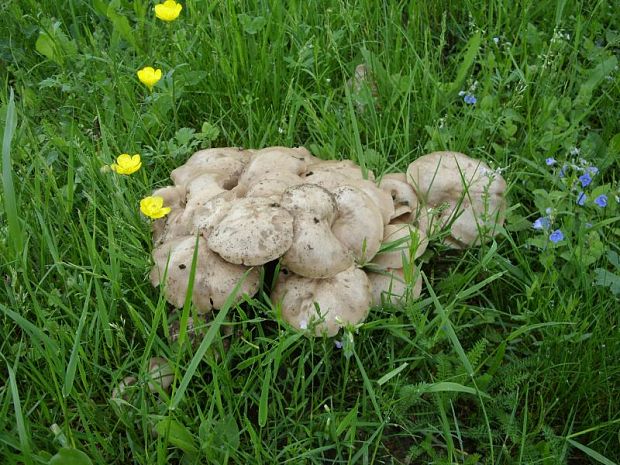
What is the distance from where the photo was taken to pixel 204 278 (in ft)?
8.57

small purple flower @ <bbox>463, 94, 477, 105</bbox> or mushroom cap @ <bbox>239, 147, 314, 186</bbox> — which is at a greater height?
mushroom cap @ <bbox>239, 147, 314, 186</bbox>

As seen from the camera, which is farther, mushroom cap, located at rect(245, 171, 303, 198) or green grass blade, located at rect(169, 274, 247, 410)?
mushroom cap, located at rect(245, 171, 303, 198)

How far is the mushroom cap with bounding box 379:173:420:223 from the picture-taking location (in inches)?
121

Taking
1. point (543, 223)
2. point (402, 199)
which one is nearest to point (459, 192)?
point (402, 199)

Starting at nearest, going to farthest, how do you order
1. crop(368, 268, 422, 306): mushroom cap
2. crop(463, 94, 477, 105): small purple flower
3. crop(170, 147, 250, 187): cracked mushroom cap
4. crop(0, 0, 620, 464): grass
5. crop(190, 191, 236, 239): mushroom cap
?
1. crop(0, 0, 620, 464): grass
2. crop(190, 191, 236, 239): mushroom cap
3. crop(368, 268, 422, 306): mushroom cap
4. crop(170, 147, 250, 187): cracked mushroom cap
5. crop(463, 94, 477, 105): small purple flower

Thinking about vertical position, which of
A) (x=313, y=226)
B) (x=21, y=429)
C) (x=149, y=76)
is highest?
(x=149, y=76)

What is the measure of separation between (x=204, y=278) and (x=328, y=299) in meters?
0.50

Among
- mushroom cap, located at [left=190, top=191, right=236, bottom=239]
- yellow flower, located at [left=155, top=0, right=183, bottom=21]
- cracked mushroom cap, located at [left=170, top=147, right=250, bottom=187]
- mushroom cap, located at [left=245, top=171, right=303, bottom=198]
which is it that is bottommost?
cracked mushroom cap, located at [left=170, top=147, right=250, bottom=187]

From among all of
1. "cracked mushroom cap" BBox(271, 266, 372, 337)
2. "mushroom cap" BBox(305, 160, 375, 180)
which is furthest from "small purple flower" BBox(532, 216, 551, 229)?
"cracked mushroom cap" BBox(271, 266, 372, 337)

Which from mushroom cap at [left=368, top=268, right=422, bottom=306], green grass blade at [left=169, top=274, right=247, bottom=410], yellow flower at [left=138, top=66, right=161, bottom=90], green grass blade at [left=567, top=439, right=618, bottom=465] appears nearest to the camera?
green grass blade at [left=169, top=274, right=247, bottom=410]

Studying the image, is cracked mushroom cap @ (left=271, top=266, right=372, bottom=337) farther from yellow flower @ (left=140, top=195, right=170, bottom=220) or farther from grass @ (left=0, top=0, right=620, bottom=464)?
yellow flower @ (left=140, top=195, right=170, bottom=220)

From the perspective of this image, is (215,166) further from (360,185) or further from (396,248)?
(396,248)

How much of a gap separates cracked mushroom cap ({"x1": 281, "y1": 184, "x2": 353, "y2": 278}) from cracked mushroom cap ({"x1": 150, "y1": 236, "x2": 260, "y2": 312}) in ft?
0.63

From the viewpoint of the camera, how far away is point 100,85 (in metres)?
3.89
